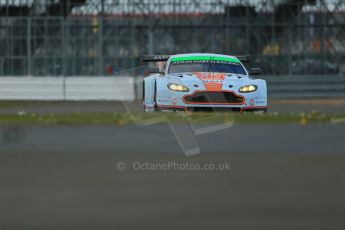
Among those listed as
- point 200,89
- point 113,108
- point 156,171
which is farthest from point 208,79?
point 113,108

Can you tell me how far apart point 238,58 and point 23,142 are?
123 inches

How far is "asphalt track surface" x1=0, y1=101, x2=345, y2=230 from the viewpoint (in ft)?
20.0

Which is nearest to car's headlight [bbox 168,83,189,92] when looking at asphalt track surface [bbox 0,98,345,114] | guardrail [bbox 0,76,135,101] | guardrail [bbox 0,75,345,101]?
asphalt track surface [bbox 0,98,345,114]

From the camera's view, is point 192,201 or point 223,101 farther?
point 223,101

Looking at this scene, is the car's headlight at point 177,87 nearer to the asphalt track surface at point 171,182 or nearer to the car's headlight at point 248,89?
the car's headlight at point 248,89

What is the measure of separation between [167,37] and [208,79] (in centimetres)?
3106

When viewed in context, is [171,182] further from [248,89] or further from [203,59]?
[203,59]

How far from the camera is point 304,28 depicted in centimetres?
4053

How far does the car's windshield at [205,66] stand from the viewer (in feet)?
32.4

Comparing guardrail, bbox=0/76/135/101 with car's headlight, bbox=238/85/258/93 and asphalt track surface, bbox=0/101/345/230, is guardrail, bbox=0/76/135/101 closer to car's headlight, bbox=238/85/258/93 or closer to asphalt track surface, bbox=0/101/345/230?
asphalt track surface, bbox=0/101/345/230

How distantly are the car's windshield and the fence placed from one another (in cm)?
2979

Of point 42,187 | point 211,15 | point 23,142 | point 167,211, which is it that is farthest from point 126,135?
point 211,15

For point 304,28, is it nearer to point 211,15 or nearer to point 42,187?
point 211,15

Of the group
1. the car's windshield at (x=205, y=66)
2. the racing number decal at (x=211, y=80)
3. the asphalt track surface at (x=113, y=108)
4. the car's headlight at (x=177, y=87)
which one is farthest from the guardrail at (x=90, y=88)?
the car's headlight at (x=177, y=87)
